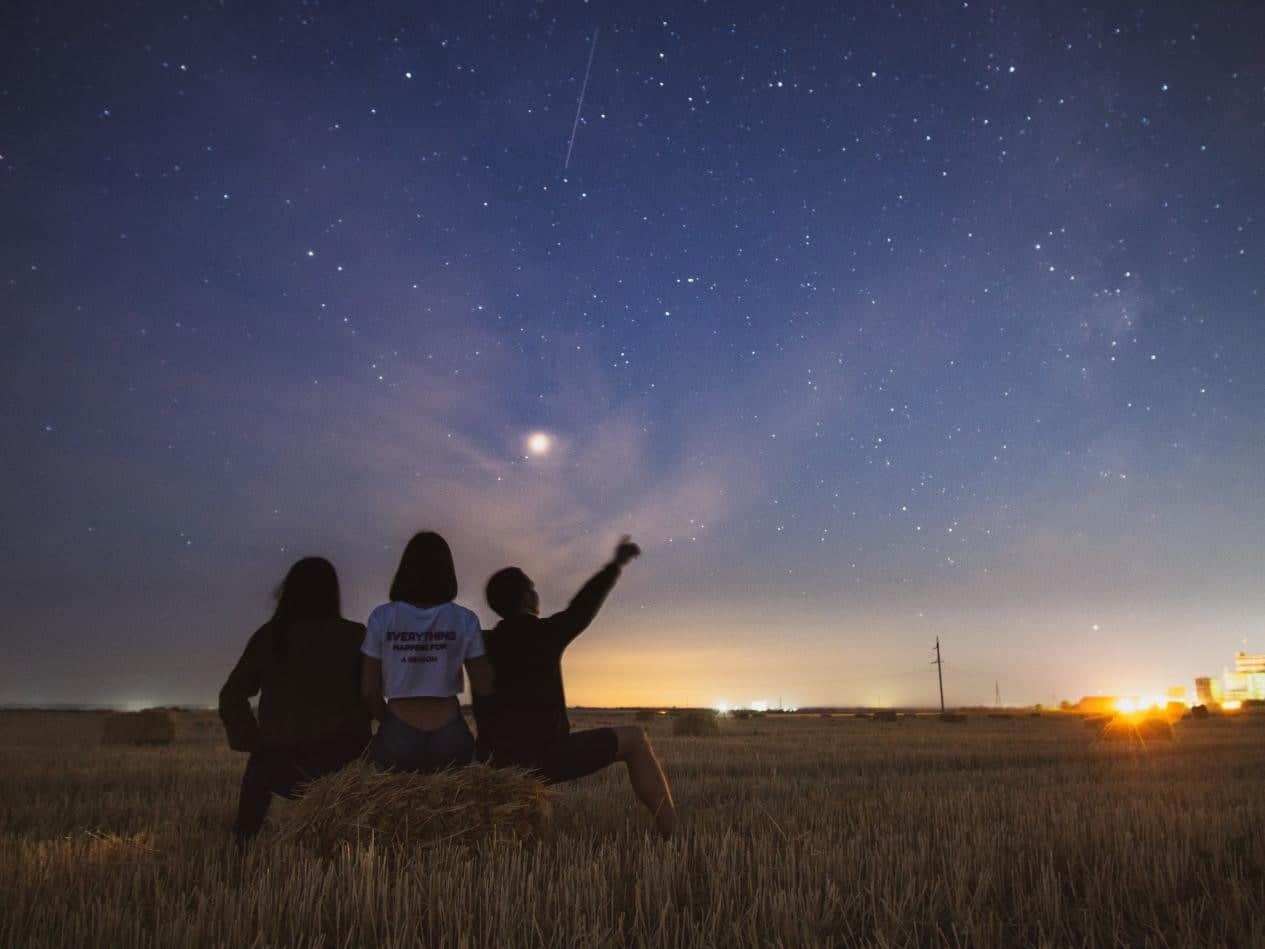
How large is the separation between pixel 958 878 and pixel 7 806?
342 inches

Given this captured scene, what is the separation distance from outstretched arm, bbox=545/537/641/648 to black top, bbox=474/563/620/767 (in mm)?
11

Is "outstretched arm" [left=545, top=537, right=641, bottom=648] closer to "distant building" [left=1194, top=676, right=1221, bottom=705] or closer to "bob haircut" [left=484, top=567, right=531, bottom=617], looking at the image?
"bob haircut" [left=484, top=567, right=531, bottom=617]

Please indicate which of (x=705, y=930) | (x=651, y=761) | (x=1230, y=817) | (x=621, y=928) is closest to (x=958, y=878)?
(x=705, y=930)

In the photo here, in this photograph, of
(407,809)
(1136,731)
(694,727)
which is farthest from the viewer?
(694,727)

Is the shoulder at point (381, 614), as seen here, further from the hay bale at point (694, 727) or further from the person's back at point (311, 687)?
the hay bale at point (694, 727)

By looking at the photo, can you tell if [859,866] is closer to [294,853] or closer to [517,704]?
[517,704]

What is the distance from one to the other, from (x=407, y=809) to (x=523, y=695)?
3.56ft

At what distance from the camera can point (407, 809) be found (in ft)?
16.3

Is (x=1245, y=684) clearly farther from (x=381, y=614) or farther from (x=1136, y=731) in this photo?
(x=381, y=614)

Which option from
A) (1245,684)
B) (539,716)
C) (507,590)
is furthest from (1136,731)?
(1245,684)

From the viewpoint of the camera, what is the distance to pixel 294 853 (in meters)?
4.77

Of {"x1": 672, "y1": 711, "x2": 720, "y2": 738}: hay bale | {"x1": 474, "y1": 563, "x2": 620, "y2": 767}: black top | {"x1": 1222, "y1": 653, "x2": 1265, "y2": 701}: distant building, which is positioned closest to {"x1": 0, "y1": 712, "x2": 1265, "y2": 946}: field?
{"x1": 474, "y1": 563, "x2": 620, "y2": 767}: black top

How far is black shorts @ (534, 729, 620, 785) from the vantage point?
5730 mm

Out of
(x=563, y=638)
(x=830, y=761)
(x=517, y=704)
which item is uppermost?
(x=563, y=638)
